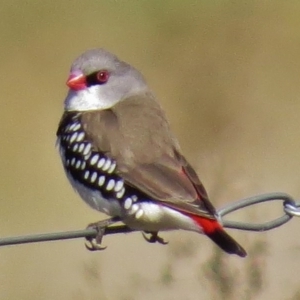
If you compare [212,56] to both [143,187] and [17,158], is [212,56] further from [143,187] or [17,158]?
[143,187]

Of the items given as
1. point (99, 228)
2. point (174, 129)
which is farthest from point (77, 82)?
point (174, 129)

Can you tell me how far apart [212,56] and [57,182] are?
10.1 feet

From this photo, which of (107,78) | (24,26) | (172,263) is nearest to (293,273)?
(172,263)

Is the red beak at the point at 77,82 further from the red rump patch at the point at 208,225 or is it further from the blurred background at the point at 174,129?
the red rump patch at the point at 208,225

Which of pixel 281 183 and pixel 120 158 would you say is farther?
pixel 281 183

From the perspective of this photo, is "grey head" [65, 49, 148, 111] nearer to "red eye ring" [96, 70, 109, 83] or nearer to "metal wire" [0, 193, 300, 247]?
"red eye ring" [96, 70, 109, 83]

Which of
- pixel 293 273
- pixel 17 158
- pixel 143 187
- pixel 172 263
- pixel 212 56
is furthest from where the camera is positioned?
pixel 212 56

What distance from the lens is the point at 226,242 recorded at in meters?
5.86

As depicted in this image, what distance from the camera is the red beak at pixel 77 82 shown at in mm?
6879

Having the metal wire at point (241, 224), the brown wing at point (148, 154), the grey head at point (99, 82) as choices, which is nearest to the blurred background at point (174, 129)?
the brown wing at point (148, 154)

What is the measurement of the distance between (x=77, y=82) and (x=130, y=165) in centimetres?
84

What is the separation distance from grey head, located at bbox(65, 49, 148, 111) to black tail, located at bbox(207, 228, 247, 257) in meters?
1.22

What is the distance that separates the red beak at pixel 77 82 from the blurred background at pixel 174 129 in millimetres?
862

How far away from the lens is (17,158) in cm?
1130
